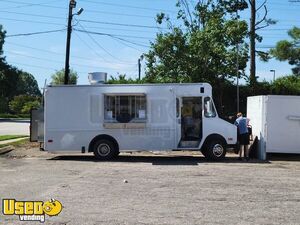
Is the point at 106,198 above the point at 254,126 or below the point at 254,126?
below

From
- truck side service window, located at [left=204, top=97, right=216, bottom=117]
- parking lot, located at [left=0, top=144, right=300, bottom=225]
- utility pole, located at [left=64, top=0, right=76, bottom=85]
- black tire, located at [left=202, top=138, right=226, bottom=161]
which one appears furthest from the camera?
utility pole, located at [left=64, top=0, right=76, bottom=85]

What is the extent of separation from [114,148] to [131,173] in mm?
4021

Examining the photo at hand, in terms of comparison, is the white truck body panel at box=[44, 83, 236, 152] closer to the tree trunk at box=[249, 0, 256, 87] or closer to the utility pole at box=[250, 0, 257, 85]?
the tree trunk at box=[249, 0, 256, 87]

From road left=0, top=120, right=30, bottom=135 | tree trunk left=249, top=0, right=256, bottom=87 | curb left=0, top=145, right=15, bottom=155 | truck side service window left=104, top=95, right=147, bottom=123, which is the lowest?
curb left=0, top=145, right=15, bottom=155

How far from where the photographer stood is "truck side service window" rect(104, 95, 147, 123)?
17594mm

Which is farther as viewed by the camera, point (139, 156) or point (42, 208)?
point (139, 156)

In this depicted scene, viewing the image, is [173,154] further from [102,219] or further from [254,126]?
[102,219]

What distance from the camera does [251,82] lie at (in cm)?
2525

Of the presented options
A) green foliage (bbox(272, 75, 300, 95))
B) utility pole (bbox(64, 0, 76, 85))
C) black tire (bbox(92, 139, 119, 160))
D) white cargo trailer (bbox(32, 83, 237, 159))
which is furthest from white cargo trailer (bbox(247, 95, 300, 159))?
utility pole (bbox(64, 0, 76, 85))

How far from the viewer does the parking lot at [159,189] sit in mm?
8125

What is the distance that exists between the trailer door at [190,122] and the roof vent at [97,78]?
3154 millimetres

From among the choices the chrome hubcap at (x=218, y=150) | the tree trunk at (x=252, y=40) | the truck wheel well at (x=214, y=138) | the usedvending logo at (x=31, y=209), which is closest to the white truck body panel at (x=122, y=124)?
A: the truck wheel well at (x=214, y=138)

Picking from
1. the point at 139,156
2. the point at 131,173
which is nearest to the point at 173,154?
the point at 139,156

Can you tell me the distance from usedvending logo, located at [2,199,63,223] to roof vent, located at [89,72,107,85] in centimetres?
1001
